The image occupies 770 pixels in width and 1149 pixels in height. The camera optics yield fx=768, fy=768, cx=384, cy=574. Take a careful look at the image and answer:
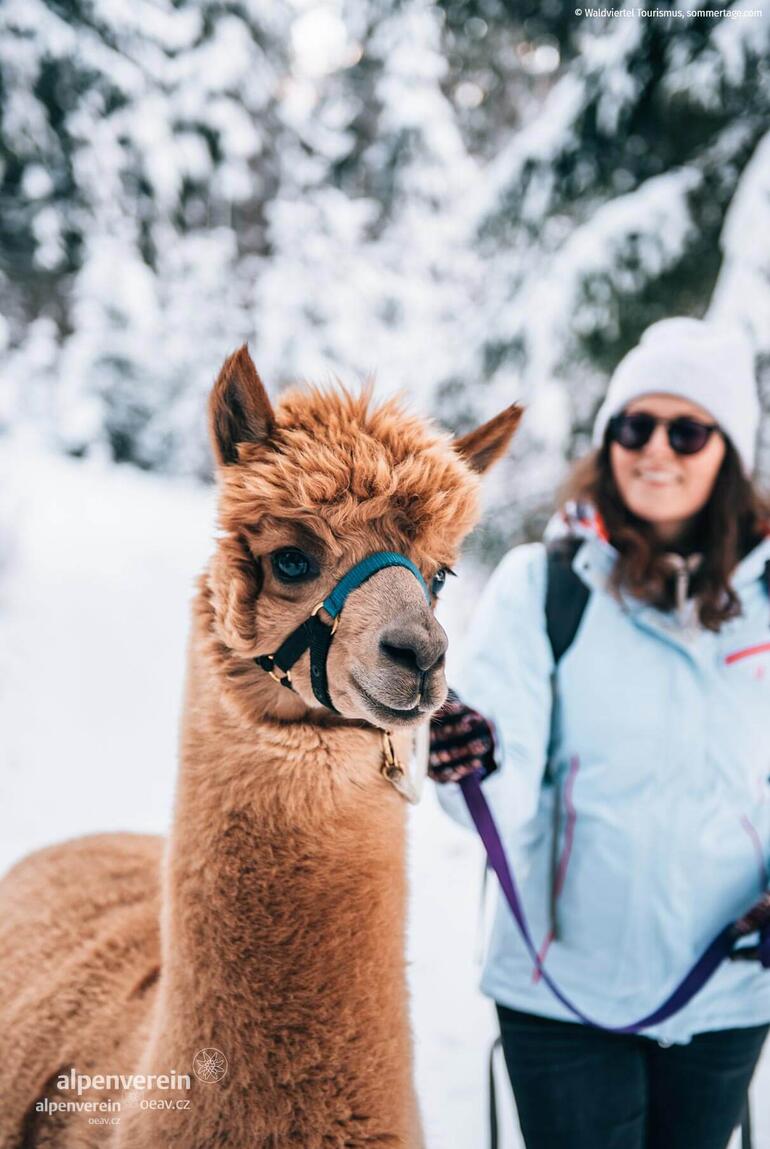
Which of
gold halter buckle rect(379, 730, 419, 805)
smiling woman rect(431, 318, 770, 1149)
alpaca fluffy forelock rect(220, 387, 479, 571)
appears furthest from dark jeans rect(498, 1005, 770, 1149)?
alpaca fluffy forelock rect(220, 387, 479, 571)

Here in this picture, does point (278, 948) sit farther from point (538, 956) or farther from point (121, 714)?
point (121, 714)

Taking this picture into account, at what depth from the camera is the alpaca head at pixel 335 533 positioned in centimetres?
113

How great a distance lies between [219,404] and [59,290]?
33.5ft

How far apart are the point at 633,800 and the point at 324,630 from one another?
91cm

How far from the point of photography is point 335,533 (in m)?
Answer: 1.20

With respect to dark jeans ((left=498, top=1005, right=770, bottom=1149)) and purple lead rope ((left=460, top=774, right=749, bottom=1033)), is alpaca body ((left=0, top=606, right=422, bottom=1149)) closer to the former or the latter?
purple lead rope ((left=460, top=774, right=749, bottom=1033))

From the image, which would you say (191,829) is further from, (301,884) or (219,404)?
(219,404)

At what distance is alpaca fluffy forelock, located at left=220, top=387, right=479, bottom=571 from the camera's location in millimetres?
1191

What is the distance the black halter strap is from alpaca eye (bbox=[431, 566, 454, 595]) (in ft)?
0.32

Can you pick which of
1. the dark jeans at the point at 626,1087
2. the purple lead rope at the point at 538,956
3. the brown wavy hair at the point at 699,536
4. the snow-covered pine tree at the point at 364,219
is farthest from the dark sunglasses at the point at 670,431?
the snow-covered pine tree at the point at 364,219

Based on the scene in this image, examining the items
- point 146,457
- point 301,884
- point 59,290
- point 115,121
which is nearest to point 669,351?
point 301,884

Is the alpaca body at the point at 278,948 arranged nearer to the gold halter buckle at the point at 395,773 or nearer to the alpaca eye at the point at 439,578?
the gold halter buckle at the point at 395,773

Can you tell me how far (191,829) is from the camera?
1316 mm

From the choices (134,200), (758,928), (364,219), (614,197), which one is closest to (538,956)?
(758,928)
